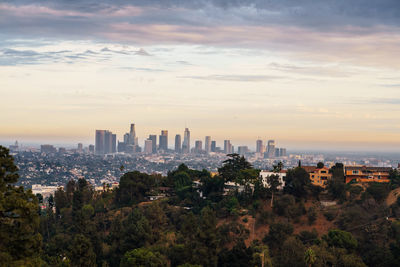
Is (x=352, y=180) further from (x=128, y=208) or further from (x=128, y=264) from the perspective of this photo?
(x=128, y=264)

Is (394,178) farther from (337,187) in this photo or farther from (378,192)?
(337,187)

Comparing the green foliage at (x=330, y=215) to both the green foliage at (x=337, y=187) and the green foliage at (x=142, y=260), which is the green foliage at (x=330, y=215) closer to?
the green foliage at (x=337, y=187)

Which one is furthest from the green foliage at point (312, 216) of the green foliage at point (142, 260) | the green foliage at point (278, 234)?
the green foliage at point (142, 260)

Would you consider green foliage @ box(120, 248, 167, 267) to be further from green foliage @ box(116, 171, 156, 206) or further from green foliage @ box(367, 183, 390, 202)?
green foliage @ box(367, 183, 390, 202)

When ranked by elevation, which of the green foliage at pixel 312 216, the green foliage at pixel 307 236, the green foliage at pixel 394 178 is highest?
the green foliage at pixel 394 178

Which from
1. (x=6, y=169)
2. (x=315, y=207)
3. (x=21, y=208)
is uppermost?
(x=6, y=169)

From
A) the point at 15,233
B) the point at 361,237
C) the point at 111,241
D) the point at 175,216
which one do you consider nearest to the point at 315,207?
the point at 361,237

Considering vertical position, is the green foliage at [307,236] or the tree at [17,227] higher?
the tree at [17,227]
